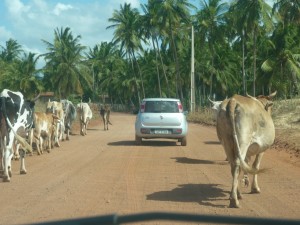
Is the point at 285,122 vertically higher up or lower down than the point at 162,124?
lower down

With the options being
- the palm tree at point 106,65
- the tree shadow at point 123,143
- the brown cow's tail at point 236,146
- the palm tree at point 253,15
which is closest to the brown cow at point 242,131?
the brown cow's tail at point 236,146

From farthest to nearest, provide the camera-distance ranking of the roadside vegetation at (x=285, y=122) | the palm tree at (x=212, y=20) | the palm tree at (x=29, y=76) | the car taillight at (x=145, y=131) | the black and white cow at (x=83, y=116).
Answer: the palm tree at (x=29, y=76)
the palm tree at (x=212, y=20)
the black and white cow at (x=83, y=116)
the car taillight at (x=145, y=131)
the roadside vegetation at (x=285, y=122)

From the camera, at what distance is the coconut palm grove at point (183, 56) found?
153 feet

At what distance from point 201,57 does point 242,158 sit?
56902 mm

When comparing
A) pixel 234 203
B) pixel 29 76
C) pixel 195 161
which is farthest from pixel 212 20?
pixel 234 203

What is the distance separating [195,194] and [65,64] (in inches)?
2325

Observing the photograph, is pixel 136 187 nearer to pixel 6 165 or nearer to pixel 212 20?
pixel 6 165

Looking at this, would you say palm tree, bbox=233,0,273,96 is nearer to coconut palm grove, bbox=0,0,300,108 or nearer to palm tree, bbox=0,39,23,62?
coconut palm grove, bbox=0,0,300,108

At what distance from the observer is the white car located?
19625 mm

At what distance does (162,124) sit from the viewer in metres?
19.7

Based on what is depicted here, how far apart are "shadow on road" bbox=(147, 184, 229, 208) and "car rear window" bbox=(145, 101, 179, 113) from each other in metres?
9.80

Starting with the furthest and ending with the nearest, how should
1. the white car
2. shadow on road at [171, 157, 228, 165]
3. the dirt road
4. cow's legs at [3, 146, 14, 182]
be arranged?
the white car < shadow on road at [171, 157, 228, 165] < cow's legs at [3, 146, 14, 182] < the dirt road

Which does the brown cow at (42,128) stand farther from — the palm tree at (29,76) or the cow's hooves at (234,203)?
the palm tree at (29,76)

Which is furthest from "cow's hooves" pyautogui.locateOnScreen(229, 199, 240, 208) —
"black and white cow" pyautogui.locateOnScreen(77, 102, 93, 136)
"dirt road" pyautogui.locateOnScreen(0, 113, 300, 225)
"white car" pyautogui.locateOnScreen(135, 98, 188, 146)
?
"black and white cow" pyautogui.locateOnScreen(77, 102, 93, 136)
